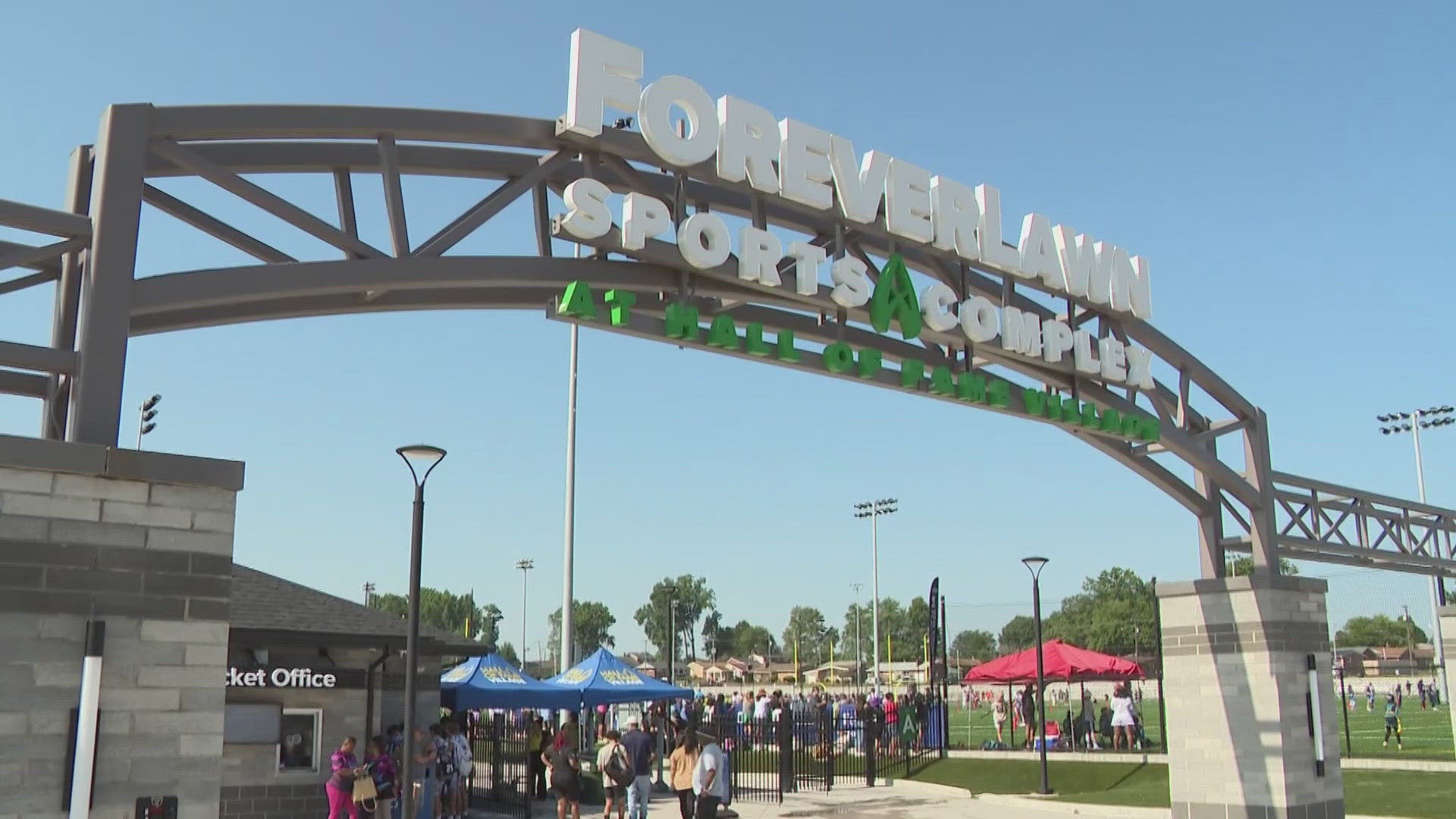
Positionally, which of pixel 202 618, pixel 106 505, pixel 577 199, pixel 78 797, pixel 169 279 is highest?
pixel 577 199

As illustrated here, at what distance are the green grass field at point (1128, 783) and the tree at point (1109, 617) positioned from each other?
74.7 metres

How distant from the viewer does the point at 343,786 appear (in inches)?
626

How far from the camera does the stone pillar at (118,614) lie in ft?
25.3

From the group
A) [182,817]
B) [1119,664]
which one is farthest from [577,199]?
[1119,664]

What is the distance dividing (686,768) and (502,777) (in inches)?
321

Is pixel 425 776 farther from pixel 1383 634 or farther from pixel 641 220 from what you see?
pixel 1383 634

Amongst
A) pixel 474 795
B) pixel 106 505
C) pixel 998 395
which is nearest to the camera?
pixel 106 505

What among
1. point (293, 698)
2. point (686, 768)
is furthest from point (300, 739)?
point (686, 768)

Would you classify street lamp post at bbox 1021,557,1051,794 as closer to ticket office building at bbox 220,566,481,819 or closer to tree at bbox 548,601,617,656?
ticket office building at bbox 220,566,481,819

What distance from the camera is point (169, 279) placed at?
8.91m

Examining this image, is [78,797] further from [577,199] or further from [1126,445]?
[1126,445]

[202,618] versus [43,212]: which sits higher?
[43,212]

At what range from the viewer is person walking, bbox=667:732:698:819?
1694 cm

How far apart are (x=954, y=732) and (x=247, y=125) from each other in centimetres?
3919
